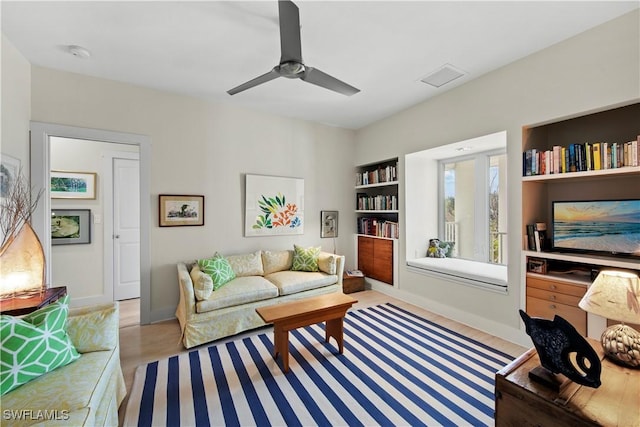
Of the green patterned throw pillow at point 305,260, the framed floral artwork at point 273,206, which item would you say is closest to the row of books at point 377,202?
the framed floral artwork at point 273,206

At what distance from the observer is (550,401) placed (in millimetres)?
1109

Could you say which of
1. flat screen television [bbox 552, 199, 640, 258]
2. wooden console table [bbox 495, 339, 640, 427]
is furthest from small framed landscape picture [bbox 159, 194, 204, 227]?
flat screen television [bbox 552, 199, 640, 258]

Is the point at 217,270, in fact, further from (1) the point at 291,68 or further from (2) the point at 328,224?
(1) the point at 291,68

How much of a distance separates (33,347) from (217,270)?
1699mm

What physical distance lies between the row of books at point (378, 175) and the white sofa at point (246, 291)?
1.53 m

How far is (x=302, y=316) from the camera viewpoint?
2.24 meters

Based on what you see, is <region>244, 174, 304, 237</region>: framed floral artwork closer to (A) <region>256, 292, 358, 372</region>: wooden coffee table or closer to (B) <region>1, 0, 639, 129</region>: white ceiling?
(B) <region>1, 0, 639, 129</region>: white ceiling

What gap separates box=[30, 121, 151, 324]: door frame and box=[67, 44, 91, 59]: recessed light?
2.42 feet

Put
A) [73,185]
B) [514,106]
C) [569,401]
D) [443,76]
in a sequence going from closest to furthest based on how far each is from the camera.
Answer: [569,401]
[514,106]
[443,76]
[73,185]

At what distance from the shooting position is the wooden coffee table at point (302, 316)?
7.11ft

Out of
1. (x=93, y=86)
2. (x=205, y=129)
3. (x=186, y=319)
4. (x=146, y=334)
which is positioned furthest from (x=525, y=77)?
(x=146, y=334)

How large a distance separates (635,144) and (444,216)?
2344mm

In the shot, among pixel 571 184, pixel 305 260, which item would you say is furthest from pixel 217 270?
pixel 571 184

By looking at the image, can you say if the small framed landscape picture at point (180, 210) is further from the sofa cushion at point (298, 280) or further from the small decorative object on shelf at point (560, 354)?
the small decorative object on shelf at point (560, 354)
